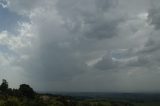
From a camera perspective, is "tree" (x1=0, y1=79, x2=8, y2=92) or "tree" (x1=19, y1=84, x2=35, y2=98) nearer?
"tree" (x1=19, y1=84, x2=35, y2=98)

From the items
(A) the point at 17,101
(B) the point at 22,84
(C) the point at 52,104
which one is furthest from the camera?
(B) the point at 22,84

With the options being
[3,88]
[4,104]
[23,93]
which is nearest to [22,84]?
[23,93]

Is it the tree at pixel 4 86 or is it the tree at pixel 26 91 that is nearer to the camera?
the tree at pixel 26 91

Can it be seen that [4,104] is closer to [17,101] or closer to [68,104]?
[17,101]

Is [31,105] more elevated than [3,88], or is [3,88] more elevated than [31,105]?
[3,88]

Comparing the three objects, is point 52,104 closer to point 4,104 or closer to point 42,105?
point 42,105

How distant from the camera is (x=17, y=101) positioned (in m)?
137

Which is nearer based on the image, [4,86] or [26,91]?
[26,91]

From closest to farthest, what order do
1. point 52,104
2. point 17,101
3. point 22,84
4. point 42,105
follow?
point 17,101 < point 42,105 < point 52,104 < point 22,84

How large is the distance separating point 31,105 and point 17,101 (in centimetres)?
754

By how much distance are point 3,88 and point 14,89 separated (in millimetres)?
11368

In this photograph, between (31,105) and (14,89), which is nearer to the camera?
(31,105)

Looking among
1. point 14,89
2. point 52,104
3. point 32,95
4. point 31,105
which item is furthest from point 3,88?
point 31,105

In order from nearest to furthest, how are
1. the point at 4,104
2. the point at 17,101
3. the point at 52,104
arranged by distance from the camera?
the point at 4,104 → the point at 17,101 → the point at 52,104
